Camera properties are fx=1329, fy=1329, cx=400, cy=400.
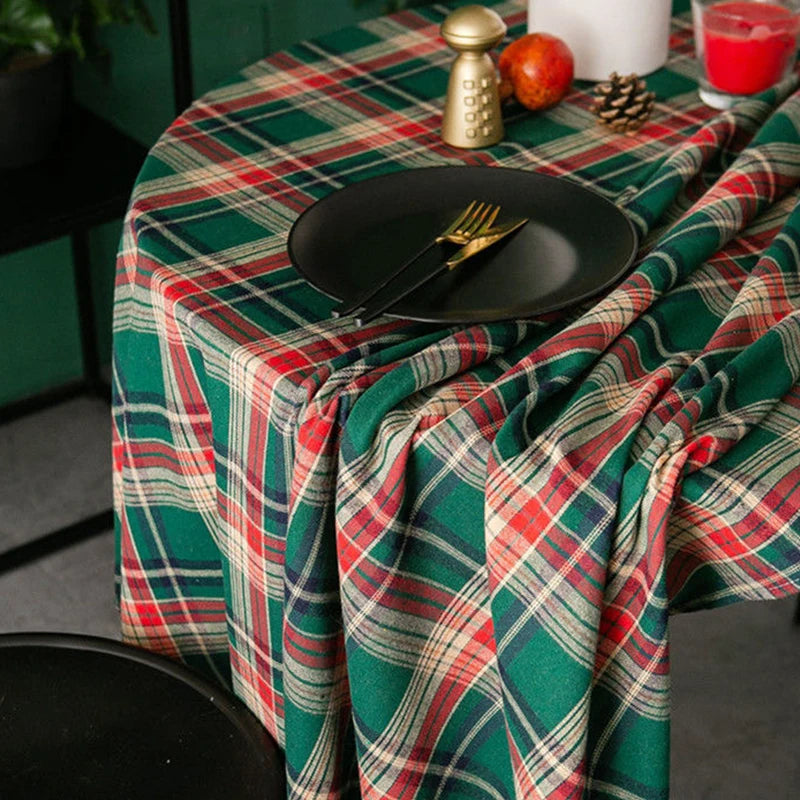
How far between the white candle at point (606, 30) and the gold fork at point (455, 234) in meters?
0.37

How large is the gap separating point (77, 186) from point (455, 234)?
83cm

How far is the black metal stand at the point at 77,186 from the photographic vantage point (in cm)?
176

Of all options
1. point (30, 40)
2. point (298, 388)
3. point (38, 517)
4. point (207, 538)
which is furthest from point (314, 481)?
point (38, 517)

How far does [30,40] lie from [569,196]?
93cm

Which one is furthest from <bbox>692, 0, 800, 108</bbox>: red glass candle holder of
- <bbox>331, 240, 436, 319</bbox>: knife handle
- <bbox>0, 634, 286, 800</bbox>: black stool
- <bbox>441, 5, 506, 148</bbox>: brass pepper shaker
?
<bbox>0, 634, 286, 800</bbox>: black stool

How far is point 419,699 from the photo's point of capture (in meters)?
1.06

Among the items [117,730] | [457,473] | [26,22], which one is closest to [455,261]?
[457,473]

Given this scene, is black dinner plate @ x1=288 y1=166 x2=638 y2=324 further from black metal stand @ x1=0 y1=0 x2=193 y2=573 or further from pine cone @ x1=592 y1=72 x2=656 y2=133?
black metal stand @ x1=0 y1=0 x2=193 y2=573

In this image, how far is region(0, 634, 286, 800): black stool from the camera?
44.2 inches

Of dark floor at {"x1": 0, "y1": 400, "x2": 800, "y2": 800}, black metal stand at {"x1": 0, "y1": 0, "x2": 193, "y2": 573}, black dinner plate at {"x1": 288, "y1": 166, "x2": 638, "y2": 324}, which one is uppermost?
black dinner plate at {"x1": 288, "y1": 166, "x2": 638, "y2": 324}

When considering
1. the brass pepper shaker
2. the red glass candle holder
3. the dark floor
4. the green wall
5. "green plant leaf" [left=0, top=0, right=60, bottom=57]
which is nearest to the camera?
the brass pepper shaker

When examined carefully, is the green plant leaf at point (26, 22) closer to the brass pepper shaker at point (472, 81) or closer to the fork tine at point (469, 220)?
the brass pepper shaker at point (472, 81)

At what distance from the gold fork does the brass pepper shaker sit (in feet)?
0.54

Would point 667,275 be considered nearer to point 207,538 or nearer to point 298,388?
point 298,388
